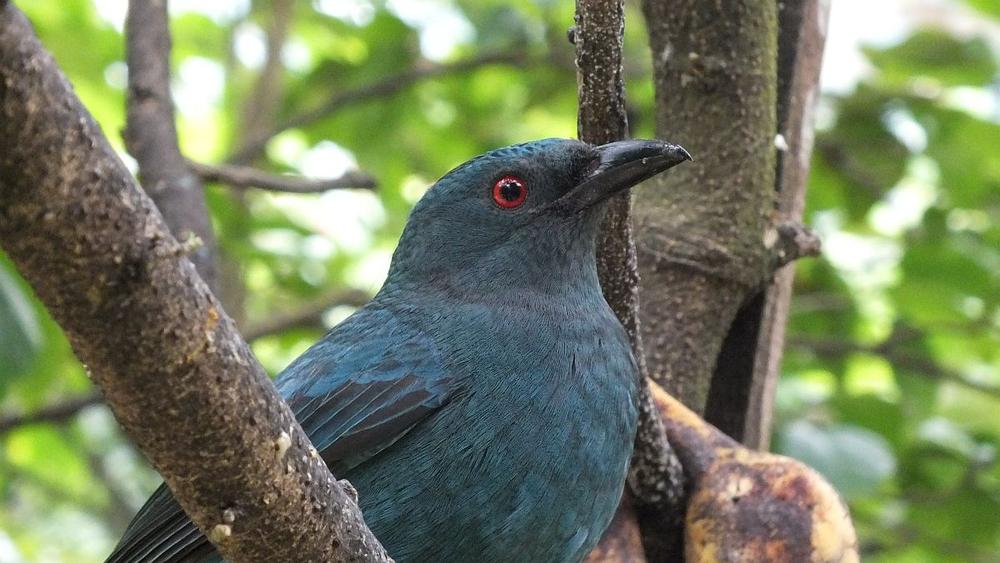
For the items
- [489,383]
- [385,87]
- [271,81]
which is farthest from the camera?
[271,81]

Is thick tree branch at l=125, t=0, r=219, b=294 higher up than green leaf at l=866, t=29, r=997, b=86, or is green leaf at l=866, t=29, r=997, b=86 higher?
thick tree branch at l=125, t=0, r=219, b=294

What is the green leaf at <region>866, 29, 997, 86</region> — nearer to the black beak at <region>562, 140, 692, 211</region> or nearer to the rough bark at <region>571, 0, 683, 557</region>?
the black beak at <region>562, 140, 692, 211</region>

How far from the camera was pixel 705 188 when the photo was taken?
3533mm

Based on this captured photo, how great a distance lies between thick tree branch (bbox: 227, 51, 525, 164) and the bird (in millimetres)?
2125

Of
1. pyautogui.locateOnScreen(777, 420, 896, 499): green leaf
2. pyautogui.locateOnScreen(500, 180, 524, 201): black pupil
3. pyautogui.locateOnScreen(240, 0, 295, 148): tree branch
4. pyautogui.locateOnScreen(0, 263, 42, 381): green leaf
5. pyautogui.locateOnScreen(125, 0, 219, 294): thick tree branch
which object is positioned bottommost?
pyautogui.locateOnScreen(777, 420, 896, 499): green leaf

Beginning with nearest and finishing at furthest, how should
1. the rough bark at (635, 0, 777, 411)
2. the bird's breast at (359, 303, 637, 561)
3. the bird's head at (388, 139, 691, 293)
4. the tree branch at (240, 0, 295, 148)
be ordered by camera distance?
1. the bird's breast at (359, 303, 637, 561)
2. the rough bark at (635, 0, 777, 411)
3. the bird's head at (388, 139, 691, 293)
4. the tree branch at (240, 0, 295, 148)

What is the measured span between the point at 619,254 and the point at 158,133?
6.43ft

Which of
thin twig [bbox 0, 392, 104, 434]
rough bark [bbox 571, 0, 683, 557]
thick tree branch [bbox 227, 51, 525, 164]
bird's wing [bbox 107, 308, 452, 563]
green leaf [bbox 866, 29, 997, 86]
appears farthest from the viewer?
thick tree branch [bbox 227, 51, 525, 164]

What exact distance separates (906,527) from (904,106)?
191 cm

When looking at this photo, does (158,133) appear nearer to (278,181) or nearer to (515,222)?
(278,181)

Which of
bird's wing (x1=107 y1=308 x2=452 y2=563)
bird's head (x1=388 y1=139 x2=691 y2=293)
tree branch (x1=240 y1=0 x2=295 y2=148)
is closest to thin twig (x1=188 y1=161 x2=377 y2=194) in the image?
bird's head (x1=388 y1=139 x2=691 y2=293)

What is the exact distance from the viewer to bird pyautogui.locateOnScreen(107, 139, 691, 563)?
2850 mm

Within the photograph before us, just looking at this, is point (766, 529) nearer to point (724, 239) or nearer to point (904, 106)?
point (724, 239)

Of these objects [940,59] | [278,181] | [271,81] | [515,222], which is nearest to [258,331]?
[278,181]
